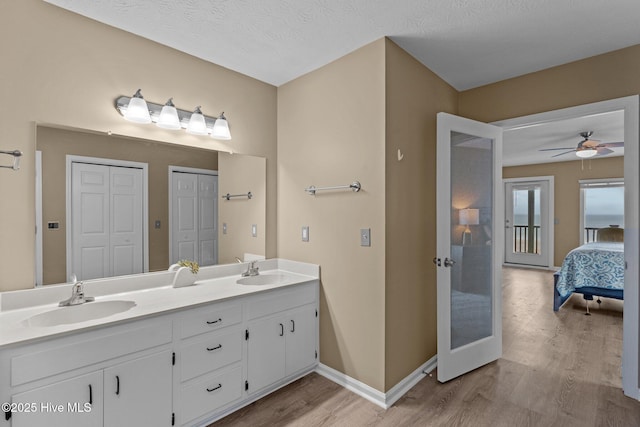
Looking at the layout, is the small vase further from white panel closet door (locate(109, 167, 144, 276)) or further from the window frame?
the window frame

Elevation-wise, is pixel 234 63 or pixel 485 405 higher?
pixel 234 63

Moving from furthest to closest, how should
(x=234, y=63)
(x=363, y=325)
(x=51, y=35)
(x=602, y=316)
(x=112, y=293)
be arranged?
(x=602, y=316)
(x=234, y=63)
(x=363, y=325)
(x=112, y=293)
(x=51, y=35)

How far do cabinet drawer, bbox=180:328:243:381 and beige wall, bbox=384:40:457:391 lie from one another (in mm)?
1036

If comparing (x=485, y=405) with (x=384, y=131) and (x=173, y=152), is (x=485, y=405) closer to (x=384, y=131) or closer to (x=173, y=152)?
(x=384, y=131)

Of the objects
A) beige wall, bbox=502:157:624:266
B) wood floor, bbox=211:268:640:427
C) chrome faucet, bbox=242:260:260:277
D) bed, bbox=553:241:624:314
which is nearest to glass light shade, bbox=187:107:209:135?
chrome faucet, bbox=242:260:260:277

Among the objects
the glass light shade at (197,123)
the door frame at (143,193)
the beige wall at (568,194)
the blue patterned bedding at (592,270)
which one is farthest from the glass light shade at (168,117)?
the beige wall at (568,194)

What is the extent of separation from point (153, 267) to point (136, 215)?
39 centimetres

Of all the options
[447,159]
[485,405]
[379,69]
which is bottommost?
[485,405]

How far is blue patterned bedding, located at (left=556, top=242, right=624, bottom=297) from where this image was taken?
3963mm

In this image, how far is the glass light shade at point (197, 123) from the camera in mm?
2348

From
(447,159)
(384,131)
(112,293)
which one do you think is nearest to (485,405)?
(447,159)

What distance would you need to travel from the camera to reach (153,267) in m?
2.24

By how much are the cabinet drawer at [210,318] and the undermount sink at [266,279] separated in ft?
1.72

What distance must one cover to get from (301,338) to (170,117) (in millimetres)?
1898
